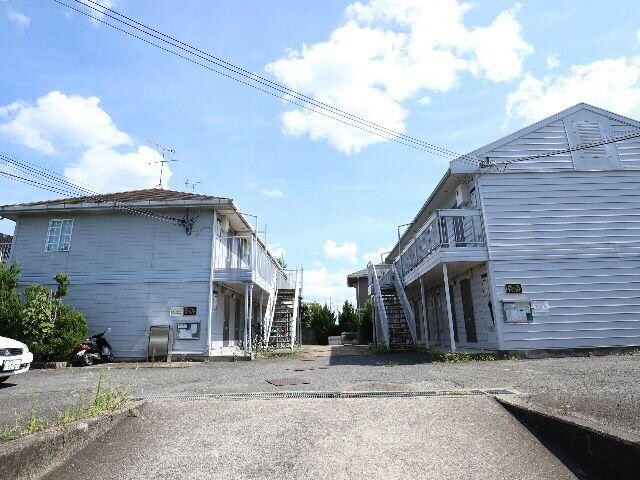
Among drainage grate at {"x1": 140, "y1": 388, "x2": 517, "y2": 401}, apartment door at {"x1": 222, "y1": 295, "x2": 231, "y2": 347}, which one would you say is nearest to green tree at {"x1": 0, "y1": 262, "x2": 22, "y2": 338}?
apartment door at {"x1": 222, "y1": 295, "x2": 231, "y2": 347}

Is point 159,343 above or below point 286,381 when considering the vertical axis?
above

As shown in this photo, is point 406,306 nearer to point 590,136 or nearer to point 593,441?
point 590,136

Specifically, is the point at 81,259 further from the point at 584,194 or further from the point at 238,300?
the point at 584,194

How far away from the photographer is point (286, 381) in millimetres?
7270

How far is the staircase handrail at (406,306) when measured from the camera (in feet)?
46.8

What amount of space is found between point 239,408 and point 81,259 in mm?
12107

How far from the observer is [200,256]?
13.9 m

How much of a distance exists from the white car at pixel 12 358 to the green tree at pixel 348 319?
24.6 m

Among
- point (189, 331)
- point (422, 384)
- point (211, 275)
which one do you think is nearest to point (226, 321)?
point (189, 331)

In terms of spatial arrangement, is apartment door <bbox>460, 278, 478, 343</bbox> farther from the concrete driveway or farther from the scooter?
the scooter

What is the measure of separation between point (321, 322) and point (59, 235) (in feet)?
60.6

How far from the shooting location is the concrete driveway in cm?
322

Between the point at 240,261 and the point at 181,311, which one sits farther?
the point at 240,261

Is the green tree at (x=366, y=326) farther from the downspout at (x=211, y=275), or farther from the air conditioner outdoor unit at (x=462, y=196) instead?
the downspout at (x=211, y=275)
